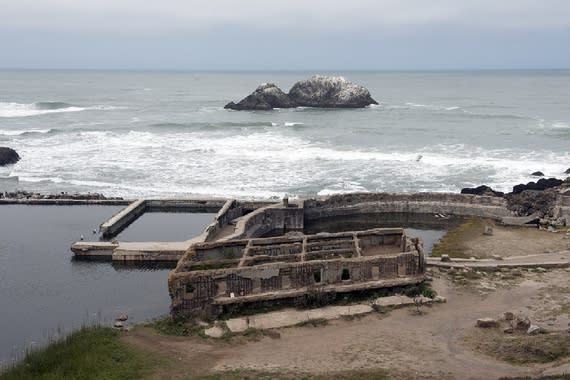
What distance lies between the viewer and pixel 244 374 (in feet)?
55.1

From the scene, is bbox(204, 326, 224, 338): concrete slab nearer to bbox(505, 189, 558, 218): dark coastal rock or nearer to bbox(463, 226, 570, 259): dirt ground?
bbox(463, 226, 570, 259): dirt ground

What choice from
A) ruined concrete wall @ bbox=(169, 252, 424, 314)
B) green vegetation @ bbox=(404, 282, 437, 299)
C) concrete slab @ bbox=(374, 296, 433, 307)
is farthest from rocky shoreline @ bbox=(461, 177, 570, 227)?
concrete slab @ bbox=(374, 296, 433, 307)

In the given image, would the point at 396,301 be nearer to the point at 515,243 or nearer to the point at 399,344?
the point at 399,344

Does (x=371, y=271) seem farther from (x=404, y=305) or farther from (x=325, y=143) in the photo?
(x=325, y=143)

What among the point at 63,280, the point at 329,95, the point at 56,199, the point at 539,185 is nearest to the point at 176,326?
the point at 63,280

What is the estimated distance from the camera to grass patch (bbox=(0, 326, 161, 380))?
1681 cm

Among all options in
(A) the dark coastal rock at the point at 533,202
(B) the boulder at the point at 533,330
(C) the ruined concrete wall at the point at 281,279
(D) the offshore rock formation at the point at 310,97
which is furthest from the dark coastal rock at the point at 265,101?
(B) the boulder at the point at 533,330

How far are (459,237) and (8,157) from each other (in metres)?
40.4

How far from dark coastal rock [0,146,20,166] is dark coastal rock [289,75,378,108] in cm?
5953

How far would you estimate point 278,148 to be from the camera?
63562 mm

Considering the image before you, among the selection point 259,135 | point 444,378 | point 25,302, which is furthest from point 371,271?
point 259,135

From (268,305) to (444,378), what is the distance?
23.7 feet

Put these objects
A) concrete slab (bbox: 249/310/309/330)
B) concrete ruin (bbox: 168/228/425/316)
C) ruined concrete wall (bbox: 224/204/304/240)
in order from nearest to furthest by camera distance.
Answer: concrete slab (bbox: 249/310/309/330), concrete ruin (bbox: 168/228/425/316), ruined concrete wall (bbox: 224/204/304/240)

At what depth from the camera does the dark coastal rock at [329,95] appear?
10669 cm
